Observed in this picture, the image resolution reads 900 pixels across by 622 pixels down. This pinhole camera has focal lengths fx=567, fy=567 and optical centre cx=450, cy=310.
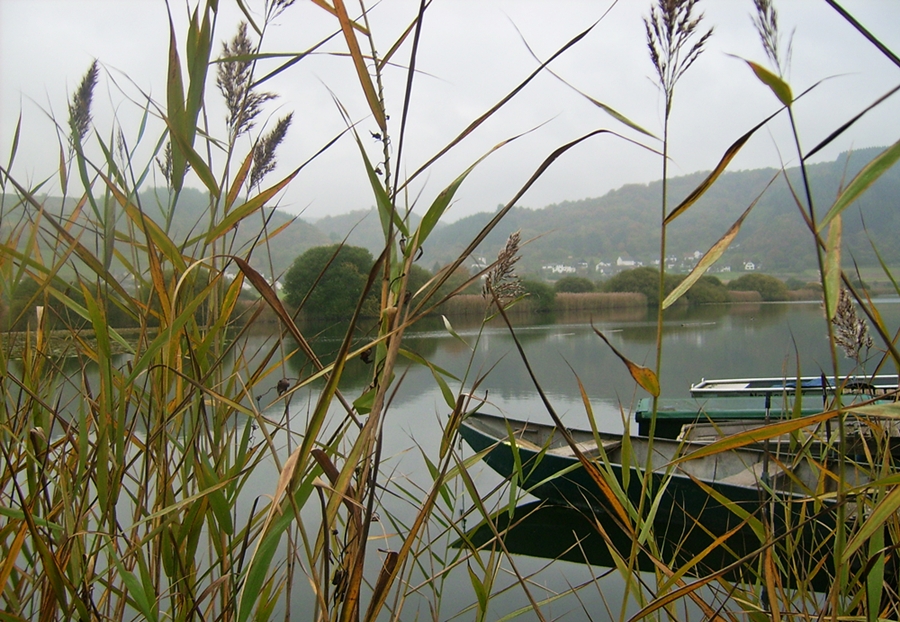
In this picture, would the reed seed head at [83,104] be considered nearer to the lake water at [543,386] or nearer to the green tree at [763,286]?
the lake water at [543,386]

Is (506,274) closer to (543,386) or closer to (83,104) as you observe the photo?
(83,104)

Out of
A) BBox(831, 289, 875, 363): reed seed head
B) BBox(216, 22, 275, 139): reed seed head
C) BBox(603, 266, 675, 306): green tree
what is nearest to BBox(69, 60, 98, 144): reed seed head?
BBox(216, 22, 275, 139): reed seed head

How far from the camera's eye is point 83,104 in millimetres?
1021

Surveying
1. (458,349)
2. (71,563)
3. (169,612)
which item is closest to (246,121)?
(71,563)

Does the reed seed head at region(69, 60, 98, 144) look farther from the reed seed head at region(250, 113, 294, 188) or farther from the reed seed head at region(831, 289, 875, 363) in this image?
the reed seed head at region(831, 289, 875, 363)

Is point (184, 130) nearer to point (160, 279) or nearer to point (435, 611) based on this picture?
point (160, 279)

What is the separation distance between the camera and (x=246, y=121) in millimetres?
982

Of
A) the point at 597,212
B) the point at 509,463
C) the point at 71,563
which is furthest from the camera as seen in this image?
the point at 597,212

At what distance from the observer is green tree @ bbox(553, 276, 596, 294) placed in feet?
106

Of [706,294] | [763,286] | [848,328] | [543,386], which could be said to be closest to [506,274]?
[848,328]

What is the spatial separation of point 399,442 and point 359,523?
5602 mm

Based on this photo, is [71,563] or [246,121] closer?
[71,563]

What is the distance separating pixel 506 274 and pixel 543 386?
9760 millimetres

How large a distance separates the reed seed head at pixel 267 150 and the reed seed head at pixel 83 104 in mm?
292
